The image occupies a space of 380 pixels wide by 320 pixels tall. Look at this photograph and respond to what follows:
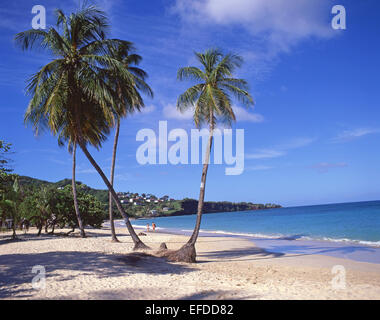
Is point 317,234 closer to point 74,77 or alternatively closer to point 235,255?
point 235,255

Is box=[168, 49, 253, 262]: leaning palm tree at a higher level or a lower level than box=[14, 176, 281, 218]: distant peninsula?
higher

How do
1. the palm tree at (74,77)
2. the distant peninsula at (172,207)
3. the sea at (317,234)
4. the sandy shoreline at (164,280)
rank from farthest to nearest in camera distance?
the distant peninsula at (172,207)
the sea at (317,234)
the palm tree at (74,77)
the sandy shoreline at (164,280)

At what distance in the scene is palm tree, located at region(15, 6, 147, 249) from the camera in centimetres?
1139

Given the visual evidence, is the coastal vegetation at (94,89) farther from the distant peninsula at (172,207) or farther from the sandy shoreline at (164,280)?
the distant peninsula at (172,207)

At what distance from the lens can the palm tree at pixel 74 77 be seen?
1139 cm

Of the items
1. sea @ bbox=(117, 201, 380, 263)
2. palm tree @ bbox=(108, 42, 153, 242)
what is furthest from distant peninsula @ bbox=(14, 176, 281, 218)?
palm tree @ bbox=(108, 42, 153, 242)

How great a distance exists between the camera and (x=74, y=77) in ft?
38.8

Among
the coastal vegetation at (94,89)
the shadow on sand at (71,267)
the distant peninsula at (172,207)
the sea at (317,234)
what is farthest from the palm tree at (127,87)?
the distant peninsula at (172,207)

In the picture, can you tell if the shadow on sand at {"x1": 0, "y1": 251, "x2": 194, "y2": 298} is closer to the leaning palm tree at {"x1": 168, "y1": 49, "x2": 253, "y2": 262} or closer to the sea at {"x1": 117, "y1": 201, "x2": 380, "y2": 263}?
the leaning palm tree at {"x1": 168, "y1": 49, "x2": 253, "y2": 262}

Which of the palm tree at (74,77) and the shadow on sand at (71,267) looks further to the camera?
the palm tree at (74,77)

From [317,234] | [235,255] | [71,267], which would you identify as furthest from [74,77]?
[317,234]

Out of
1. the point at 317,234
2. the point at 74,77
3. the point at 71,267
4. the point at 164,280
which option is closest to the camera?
the point at 164,280
